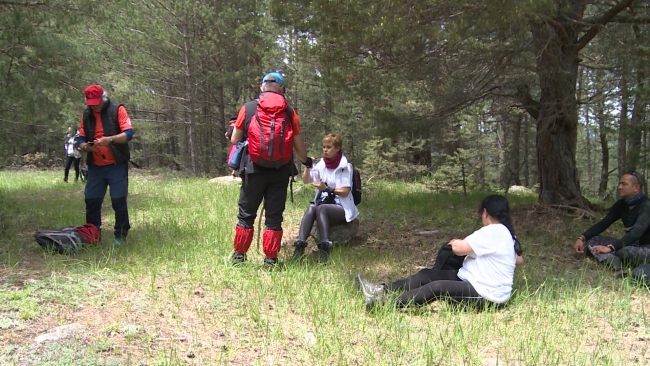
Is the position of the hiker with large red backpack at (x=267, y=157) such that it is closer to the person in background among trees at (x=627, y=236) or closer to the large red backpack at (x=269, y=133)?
the large red backpack at (x=269, y=133)

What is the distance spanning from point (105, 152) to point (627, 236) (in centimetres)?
562

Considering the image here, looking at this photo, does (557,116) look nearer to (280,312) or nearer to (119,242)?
(280,312)

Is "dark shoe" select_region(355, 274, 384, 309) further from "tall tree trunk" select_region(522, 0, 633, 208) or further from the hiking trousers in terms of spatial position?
"tall tree trunk" select_region(522, 0, 633, 208)

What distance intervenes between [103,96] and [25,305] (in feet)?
8.15

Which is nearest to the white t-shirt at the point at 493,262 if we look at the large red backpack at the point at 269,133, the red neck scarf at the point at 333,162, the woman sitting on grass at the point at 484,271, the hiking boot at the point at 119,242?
the woman sitting on grass at the point at 484,271

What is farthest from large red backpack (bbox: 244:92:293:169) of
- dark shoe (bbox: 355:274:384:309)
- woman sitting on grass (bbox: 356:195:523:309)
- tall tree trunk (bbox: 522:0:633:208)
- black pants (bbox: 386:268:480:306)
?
tall tree trunk (bbox: 522:0:633:208)

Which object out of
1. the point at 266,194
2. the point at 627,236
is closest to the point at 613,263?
the point at 627,236

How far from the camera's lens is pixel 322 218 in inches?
193

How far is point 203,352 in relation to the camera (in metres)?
2.61

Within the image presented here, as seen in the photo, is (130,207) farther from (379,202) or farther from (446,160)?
(446,160)

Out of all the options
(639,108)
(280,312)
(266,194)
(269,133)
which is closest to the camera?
(280,312)

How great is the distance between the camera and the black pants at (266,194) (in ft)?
13.4

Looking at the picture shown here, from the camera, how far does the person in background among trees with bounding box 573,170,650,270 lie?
14.5 ft

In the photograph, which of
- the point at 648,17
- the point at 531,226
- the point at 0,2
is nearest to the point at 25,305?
the point at 0,2
